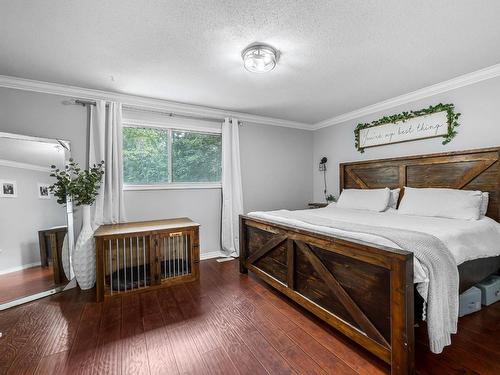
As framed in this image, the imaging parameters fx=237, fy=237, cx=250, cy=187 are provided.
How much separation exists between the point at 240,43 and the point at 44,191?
8.55 feet

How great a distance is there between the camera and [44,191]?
2.62 metres

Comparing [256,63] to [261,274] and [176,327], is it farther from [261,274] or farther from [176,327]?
[176,327]

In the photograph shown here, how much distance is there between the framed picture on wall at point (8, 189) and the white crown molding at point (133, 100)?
1.14m

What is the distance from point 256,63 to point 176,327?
2447 millimetres

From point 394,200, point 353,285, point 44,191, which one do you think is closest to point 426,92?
point 394,200

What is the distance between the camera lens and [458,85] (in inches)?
113

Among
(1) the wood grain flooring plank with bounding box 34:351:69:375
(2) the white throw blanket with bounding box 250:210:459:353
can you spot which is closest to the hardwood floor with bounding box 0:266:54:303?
(1) the wood grain flooring plank with bounding box 34:351:69:375

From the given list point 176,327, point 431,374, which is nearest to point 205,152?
point 176,327

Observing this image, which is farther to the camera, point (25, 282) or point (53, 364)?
point (25, 282)

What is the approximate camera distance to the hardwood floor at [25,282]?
7.67 feet

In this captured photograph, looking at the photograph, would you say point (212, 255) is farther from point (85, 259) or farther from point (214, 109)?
point (214, 109)

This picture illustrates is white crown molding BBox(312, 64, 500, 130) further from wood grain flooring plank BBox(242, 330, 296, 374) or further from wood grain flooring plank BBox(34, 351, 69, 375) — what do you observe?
→ wood grain flooring plank BBox(34, 351, 69, 375)

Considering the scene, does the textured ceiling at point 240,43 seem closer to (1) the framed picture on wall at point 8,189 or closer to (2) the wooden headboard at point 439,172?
(2) the wooden headboard at point 439,172

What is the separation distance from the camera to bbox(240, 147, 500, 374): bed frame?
1371 millimetres
